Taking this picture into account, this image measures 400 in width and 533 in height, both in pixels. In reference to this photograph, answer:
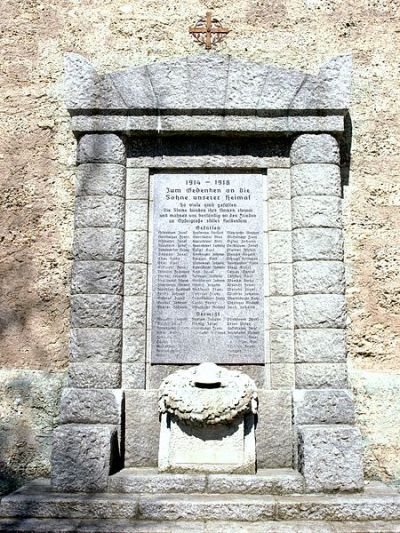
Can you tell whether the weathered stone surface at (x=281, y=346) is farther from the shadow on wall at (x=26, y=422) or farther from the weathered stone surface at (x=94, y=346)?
the shadow on wall at (x=26, y=422)

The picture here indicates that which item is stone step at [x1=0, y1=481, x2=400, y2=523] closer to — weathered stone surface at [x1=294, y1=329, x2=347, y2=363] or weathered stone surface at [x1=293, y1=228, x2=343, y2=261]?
weathered stone surface at [x1=294, y1=329, x2=347, y2=363]

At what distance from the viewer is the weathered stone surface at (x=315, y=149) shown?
217 inches

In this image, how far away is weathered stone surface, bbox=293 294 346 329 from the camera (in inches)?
204

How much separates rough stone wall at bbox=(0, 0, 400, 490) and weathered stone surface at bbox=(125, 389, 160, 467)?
72 cm

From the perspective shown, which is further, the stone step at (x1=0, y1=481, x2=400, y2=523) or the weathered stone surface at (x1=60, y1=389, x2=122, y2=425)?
the weathered stone surface at (x1=60, y1=389, x2=122, y2=425)

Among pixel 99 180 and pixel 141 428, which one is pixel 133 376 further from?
pixel 99 180

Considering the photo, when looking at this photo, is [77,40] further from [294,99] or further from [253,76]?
[294,99]

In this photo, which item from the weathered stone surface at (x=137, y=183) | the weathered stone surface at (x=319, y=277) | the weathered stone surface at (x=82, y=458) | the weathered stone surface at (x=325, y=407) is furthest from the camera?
the weathered stone surface at (x=137, y=183)

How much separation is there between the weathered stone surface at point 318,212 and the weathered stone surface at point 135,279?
55.4 inches

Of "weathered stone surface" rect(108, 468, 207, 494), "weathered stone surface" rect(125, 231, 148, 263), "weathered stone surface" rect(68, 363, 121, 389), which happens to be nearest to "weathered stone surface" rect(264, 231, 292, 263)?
"weathered stone surface" rect(125, 231, 148, 263)

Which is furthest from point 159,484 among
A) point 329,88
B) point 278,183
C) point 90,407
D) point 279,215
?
point 329,88

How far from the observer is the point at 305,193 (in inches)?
214

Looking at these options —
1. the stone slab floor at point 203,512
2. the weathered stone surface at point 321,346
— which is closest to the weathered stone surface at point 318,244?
the weathered stone surface at point 321,346

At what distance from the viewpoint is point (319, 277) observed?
5277mm
